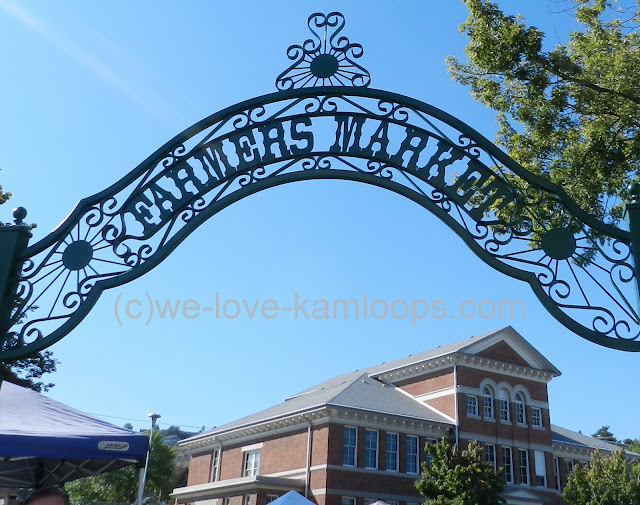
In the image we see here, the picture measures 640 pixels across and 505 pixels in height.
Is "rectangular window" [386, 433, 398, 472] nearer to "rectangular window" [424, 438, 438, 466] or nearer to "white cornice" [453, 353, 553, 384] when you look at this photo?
"rectangular window" [424, 438, 438, 466]

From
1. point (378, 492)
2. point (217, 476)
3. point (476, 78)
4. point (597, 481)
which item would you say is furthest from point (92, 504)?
point (476, 78)

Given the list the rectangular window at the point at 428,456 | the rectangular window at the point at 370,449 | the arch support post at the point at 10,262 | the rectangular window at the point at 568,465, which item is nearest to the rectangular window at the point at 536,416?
the rectangular window at the point at 568,465

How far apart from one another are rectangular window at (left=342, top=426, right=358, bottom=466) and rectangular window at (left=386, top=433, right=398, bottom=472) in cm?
186

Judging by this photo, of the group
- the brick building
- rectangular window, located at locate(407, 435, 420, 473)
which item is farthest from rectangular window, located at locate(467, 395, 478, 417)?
rectangular window, located at locate(407, 435, 420, 473)

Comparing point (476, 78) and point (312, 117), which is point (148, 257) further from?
point (476, 78)

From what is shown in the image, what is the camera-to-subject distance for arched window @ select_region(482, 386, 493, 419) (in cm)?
3472

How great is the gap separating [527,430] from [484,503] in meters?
9.97

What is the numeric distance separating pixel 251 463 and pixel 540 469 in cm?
1531

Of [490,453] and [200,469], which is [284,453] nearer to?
[200,469]

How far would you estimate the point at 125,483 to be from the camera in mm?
50062

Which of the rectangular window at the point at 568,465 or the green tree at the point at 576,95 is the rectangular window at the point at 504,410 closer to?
the rectangular window at the point at 568,465

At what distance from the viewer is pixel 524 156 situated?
9.80 m

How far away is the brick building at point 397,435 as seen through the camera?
29812mm

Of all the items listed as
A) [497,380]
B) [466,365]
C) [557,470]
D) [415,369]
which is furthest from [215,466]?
[557,470]
